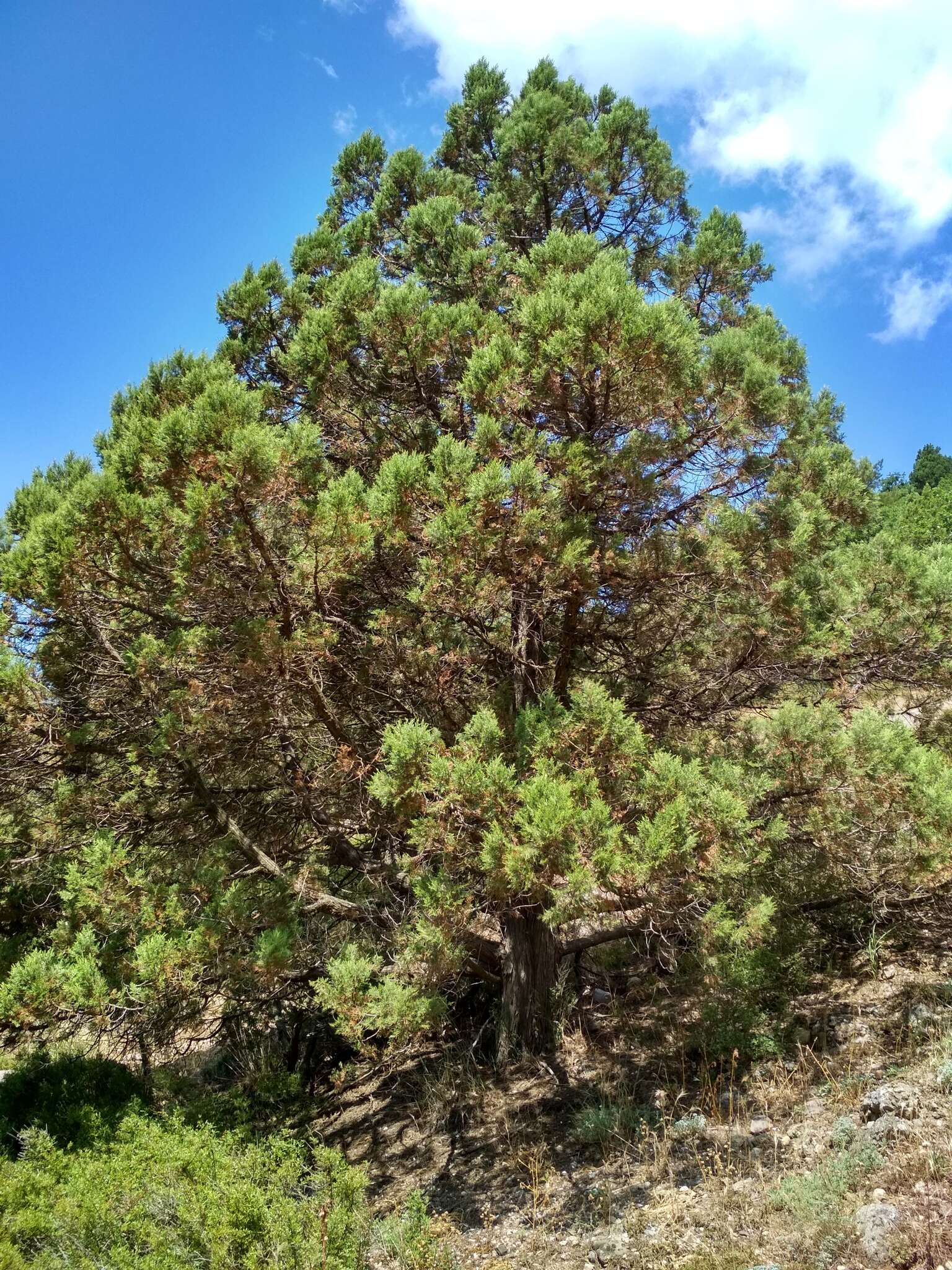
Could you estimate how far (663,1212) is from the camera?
400 centimetres

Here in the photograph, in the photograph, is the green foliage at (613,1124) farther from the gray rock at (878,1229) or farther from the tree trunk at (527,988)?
the gray rock at (878,1229)

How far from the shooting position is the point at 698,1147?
15.3 ft

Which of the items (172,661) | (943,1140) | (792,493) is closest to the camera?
(943,1140)

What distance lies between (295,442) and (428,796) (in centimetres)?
264

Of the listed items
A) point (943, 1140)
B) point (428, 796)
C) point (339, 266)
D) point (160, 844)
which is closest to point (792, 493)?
point (428, 796)

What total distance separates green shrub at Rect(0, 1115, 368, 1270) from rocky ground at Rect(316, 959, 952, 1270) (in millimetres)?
609

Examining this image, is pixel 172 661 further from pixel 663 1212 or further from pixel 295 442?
pixel 663 1212

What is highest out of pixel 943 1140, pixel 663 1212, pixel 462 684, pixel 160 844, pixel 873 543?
pixel 873 543

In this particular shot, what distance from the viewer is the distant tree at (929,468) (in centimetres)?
5288

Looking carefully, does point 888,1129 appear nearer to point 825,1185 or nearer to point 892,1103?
point 892,1103

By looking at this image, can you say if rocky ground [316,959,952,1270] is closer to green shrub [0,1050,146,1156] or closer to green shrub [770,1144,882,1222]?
green shrub [770,1144,882,1222]

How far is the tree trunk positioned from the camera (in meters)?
6.38

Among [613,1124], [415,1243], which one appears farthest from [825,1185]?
[415,1243]

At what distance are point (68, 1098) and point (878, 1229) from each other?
16.9ft
